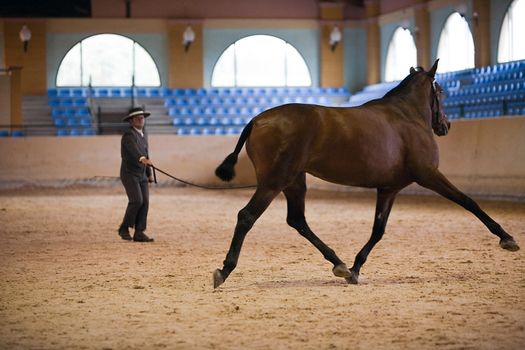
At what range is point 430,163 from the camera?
8805 mm

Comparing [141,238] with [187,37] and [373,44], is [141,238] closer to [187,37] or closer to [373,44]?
[187,37]

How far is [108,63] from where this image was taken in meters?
36.2

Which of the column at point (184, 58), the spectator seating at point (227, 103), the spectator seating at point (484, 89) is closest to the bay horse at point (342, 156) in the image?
the spectator seating at point (484, 89)

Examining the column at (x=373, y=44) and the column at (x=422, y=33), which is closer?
the column at (x=422, y=33)

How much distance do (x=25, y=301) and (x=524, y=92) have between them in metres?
18.5

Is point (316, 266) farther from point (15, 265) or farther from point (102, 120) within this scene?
point (102, 120)

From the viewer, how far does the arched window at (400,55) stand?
112 feet

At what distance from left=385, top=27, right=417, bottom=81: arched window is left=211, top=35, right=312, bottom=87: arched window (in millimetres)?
3507

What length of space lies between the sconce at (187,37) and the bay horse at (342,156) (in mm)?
26633

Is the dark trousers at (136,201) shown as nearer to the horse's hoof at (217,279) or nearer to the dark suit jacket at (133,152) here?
the dark suit jacket at (133,152)

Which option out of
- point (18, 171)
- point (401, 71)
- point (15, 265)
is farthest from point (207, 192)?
point (15, 265)

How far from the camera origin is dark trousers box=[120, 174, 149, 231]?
1301cm

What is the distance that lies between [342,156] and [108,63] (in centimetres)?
2890

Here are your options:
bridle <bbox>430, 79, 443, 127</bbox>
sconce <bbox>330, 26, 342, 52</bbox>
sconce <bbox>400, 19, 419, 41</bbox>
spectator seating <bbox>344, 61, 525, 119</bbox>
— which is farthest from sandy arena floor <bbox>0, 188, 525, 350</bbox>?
sconce <bbox>330, 26, 342, 52</bbox>
